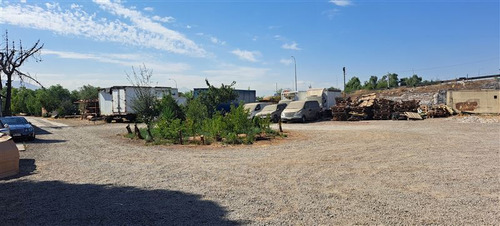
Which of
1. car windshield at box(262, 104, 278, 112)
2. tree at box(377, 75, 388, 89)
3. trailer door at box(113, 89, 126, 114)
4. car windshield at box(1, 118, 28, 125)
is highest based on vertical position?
tree at box(377, 75, 388, 89)

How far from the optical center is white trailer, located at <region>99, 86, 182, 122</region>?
91.2 feet

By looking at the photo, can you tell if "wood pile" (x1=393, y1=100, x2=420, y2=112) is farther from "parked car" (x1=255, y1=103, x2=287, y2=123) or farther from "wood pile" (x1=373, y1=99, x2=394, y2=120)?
"parked car" (x1=255, y1=103, x2=287, y2=123)

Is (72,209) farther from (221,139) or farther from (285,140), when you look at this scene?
(285,140)

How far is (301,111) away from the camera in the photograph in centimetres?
2533

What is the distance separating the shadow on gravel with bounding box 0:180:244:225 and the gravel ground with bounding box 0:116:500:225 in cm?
2

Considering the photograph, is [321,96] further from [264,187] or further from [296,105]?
[264,187]

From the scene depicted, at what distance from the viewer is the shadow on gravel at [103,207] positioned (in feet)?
15.9

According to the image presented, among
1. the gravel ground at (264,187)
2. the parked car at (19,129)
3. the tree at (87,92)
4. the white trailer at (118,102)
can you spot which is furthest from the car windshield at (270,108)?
the tree at (87,92)

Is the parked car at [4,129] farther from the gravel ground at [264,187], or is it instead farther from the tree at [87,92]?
the tree at [87,92]

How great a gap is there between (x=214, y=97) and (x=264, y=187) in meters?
16.2

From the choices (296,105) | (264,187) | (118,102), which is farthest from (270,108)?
(264,187)

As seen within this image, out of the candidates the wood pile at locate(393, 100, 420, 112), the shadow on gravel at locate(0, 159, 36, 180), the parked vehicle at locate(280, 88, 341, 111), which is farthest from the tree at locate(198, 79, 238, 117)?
the wood pile at locate(393, 100, 420, 112)

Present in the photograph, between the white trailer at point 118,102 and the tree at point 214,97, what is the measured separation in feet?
15.3

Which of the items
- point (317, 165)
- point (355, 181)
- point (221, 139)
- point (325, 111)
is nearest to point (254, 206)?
point (355, 181)
